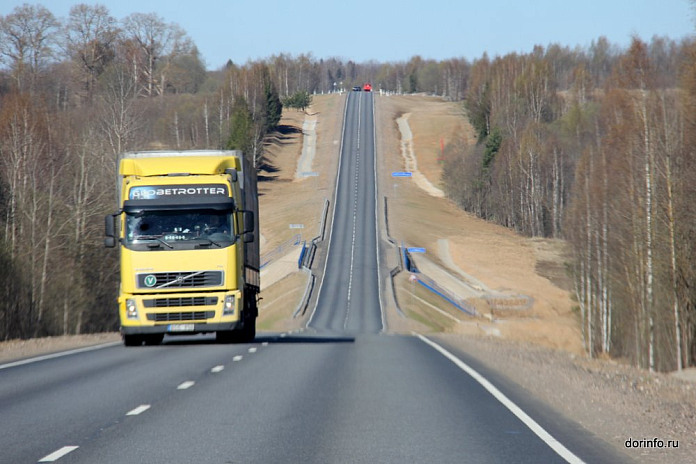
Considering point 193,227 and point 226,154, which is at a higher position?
point 226,154

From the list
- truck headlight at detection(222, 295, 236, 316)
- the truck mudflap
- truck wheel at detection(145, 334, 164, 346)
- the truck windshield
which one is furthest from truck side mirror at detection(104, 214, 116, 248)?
truck wheel at detection(145, 334, 164, 346)

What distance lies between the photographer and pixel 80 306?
50812 mm

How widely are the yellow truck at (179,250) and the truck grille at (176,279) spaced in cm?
2

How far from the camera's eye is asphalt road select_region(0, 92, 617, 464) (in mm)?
9336

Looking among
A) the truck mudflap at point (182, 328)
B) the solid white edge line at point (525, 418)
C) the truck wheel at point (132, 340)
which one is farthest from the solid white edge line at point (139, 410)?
the truck wheel at point (132, 340)

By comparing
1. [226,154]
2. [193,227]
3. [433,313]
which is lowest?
[433,313]

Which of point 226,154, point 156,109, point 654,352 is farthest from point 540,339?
point 156,109

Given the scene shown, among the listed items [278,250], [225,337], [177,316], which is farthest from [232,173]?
[278,250]

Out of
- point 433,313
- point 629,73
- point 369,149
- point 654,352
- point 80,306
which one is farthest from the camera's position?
point 369,149

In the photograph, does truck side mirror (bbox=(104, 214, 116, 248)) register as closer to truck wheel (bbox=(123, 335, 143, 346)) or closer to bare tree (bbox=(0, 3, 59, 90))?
truck wheel (bbox=(123, 335, 143, 346))

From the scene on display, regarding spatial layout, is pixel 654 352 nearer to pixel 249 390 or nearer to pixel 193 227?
pixel 193 227

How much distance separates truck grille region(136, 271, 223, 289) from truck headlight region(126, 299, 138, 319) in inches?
19.0

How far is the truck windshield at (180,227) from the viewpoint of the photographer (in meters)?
22.8

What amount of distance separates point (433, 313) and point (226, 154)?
158 ft
